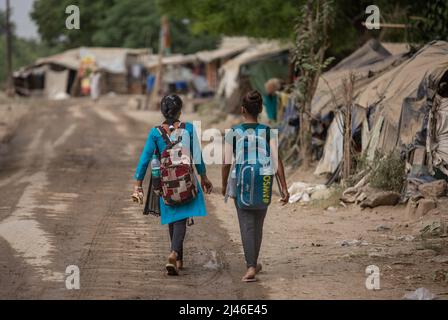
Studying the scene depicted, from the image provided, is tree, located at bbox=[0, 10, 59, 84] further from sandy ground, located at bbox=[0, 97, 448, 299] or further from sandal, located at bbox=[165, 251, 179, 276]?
sandal, located at bbox=[165, 251, 179, 276]

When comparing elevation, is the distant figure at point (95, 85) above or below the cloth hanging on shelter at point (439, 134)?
below

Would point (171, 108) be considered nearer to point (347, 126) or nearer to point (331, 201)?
point (331, 201)

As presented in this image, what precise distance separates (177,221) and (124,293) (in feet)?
A: 3.35

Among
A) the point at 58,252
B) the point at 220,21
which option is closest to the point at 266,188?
the point at 58,252

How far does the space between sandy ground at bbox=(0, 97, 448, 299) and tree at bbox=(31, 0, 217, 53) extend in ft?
138

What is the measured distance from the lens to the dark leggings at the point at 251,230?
25.8ft

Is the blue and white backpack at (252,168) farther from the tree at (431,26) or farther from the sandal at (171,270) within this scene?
the tree at (431,26)

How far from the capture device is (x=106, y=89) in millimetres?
55438

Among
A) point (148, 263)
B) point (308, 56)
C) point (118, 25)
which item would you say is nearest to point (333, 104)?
point (308, 56)

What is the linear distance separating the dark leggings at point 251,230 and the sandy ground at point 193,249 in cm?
25

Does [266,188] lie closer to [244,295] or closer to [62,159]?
[244,295]

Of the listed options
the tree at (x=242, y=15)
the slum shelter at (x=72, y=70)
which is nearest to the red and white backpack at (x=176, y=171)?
the tree at (x=242, y=15)

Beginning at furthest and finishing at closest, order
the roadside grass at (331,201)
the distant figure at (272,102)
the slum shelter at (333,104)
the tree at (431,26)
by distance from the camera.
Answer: the distant figure at (272,102)
the tree at (431,26)
the slum shelter at (333,104)
the roadside grass at (331,201)

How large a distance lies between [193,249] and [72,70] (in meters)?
45.7
